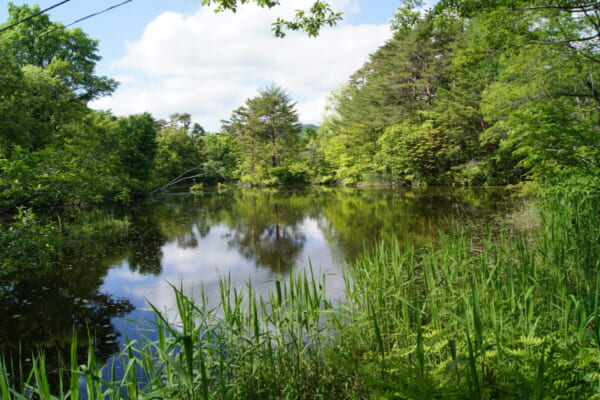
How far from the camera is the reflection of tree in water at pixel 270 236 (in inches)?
285

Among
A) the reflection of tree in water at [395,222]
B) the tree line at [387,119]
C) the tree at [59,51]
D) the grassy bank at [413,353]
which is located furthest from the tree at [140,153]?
the grassy bank at [413,353]

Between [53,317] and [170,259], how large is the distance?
311cm

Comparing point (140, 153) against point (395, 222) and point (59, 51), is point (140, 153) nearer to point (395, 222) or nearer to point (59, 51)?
point (59, 51)

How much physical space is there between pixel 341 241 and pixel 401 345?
5.87m

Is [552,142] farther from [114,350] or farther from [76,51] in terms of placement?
[76,51]

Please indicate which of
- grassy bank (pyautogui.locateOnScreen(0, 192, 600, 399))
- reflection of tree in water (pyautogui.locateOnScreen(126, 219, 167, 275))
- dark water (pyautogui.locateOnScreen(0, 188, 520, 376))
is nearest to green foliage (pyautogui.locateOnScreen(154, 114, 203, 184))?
dark water (pyautogui.locateOnScreen(0, 188, 520, 376))

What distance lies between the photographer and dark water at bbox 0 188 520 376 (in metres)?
4.26

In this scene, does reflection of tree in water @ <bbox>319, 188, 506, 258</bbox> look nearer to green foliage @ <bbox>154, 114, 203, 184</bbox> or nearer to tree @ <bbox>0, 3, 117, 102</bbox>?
tree @ <bbox>0, 3, 117, 102</bbox>

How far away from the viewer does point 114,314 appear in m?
4.61

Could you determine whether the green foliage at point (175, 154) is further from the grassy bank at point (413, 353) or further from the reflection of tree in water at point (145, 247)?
the grassy bank at point (413, 353)

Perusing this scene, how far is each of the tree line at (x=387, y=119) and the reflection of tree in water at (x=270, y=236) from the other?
3005 millimetres

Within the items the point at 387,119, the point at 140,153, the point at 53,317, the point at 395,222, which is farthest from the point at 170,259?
the point at 387,119

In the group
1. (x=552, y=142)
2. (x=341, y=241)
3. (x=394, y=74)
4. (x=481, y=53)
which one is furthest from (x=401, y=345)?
(x=394, y=74)

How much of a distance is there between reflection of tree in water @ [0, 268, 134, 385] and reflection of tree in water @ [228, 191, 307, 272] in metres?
2.73
